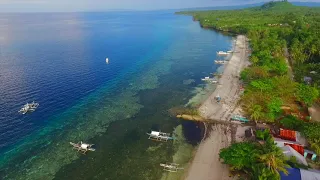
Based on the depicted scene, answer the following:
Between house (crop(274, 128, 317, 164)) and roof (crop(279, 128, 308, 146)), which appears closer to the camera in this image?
house (crop(274, 128, 317, 164))

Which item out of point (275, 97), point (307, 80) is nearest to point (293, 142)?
point (275, 97)

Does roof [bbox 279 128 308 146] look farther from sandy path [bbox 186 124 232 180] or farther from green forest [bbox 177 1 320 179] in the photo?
sandy path [bbox 186 124 232 180]

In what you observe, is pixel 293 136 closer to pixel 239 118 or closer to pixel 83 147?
pixel 239 118

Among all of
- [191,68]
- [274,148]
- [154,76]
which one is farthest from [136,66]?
[274,148]

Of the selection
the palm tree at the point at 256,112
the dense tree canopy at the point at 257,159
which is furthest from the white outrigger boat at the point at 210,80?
the dense tree canopy at the point at 257,159

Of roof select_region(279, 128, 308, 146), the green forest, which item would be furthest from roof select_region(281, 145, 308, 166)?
roof select_region(279, 128, 308, 146)

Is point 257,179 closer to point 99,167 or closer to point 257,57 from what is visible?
point 99,167
